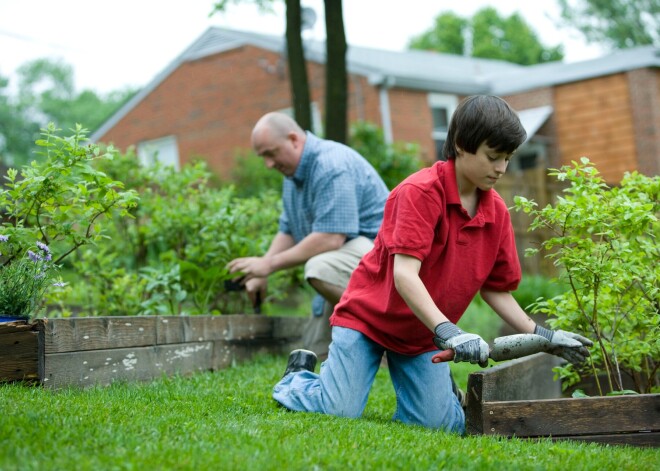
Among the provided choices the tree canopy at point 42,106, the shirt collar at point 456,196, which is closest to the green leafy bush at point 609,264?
the shirt collar at point 456,196

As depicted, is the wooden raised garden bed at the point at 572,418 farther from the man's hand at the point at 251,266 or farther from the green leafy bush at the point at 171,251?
the green leafy bush at the point at 171,251

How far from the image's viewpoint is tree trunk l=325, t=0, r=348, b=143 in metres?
9.92

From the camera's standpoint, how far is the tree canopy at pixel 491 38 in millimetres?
56625

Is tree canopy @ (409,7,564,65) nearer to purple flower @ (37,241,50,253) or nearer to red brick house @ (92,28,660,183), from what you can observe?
red brick house @ (92,28,660,183)

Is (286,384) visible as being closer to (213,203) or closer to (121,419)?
(121,419)

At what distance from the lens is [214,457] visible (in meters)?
2.79

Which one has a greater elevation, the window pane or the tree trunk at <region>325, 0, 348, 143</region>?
the window pane

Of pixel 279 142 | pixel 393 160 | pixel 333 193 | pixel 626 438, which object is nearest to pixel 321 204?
pixel 333 193

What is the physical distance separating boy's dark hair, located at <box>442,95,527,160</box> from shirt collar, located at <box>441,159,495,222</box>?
0.16 metres

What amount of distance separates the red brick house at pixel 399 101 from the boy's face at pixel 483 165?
16.0m

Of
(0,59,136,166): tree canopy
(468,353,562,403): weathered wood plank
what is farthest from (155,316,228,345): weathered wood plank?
(0,59,136,166): tree canopy

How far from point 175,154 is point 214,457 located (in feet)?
71.7

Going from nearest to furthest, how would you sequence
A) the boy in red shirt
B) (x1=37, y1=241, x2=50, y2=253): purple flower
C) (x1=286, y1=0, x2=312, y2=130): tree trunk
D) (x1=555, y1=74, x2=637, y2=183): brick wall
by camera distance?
1. the boy in red shirt
2. (x1=37, y1=241, x2=50, y2=253): purple flower
3. (x1=286, y1=0, x2=312, y2=130): tree trunk
4. (x1=555, y1=74, x2=637, y2=183): brick wall

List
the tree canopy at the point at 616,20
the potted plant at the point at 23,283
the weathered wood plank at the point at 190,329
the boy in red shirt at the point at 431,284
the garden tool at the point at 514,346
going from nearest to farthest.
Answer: the garden tool at the point at 514,346, the boy in red shirt at the point at 431,284, the potted plant at the point at 23,283, the weathered wood plank at the point at 190,329, the tree canopy at the point at 616,20
